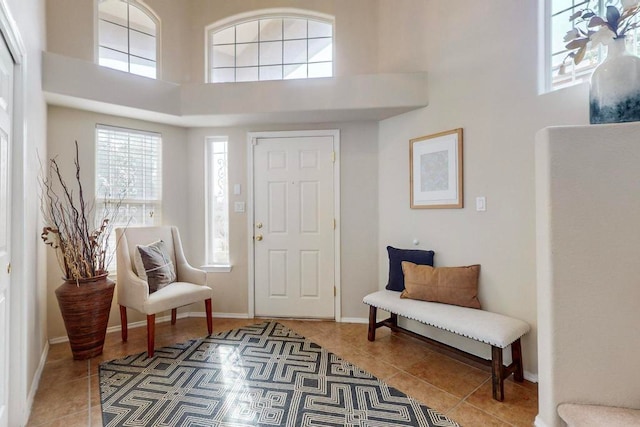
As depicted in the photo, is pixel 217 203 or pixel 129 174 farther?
pixel 217 203

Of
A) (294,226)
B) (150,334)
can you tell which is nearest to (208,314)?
(150,334)

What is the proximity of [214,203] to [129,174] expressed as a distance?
2.91 feet

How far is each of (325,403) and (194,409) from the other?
80 centimetres

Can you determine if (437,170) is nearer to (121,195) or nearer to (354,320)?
(354,320)

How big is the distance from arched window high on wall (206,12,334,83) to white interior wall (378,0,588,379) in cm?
90

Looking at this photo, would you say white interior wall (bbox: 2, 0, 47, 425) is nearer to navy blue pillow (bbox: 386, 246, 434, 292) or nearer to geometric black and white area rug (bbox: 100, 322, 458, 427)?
geometric black and white area rug (bbox: 100, 322, 458, 427)

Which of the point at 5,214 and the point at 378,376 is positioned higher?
the point at 5,214

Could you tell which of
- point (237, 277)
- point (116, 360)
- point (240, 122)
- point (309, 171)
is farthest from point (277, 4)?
point (116, 360)

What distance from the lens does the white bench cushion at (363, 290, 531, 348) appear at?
1.96 m

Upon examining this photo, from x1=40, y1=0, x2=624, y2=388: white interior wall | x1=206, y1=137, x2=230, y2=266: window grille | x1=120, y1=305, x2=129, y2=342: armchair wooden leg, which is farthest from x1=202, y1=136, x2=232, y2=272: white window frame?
x1=120, y1=305, x2=129, y2=342: armchair wooden leg

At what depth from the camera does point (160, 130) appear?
3348 mm

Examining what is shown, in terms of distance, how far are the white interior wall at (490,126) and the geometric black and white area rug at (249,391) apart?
1015 mm

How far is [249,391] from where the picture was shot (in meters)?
2.07

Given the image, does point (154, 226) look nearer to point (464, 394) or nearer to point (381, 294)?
point (381, 294)
